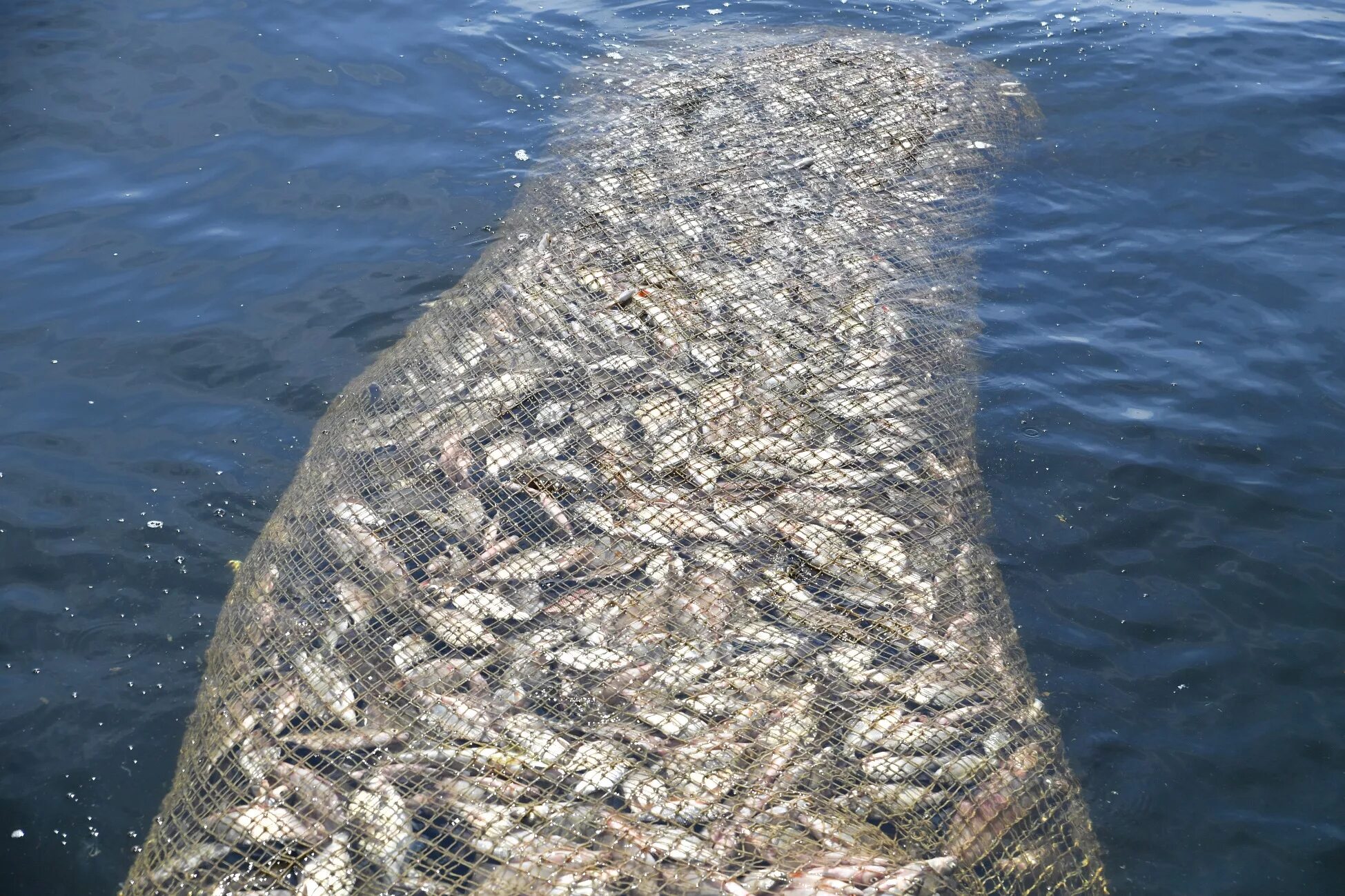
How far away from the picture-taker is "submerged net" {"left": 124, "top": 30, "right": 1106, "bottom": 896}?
3992mm

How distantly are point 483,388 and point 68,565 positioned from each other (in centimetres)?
264

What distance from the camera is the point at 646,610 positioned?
4.83 m

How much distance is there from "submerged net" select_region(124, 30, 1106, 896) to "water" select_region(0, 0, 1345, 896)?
44 centimetres

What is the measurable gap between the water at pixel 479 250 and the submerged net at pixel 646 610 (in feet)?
1.46

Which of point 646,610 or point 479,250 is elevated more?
point 479,250

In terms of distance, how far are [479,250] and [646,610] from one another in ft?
14.6

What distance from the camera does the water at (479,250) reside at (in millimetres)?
4738

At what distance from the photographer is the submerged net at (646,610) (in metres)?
3.99

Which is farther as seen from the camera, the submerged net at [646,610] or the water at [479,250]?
the water at [479,250]

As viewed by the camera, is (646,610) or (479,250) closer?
(646,610)

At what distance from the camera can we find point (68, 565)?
18.4 feet

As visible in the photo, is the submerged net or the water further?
the water

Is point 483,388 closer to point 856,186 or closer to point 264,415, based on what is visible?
point 264,415

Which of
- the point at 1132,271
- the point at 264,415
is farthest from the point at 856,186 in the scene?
the point at 264,415
